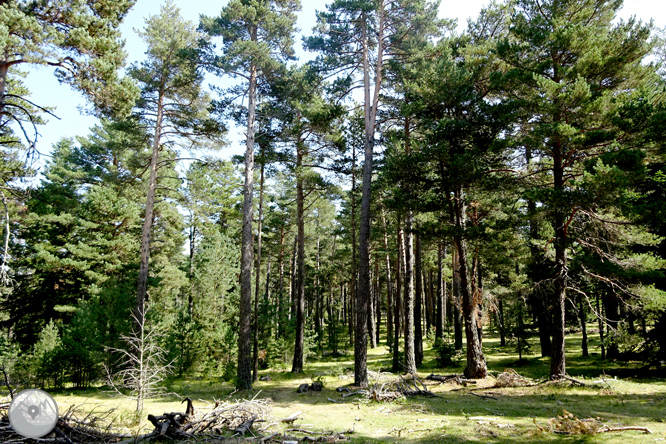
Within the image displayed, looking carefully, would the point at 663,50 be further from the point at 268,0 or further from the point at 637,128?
the point at 268,0

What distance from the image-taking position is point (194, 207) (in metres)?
25.3

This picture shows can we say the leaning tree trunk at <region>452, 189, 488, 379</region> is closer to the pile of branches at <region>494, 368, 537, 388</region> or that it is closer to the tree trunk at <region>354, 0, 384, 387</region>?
the pile of branches at <region>494, 368, 537, 388</region>

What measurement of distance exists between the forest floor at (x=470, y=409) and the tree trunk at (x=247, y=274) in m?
0.83

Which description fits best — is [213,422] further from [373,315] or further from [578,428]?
[373,315]

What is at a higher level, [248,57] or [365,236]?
[248,57]

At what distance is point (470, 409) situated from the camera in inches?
351

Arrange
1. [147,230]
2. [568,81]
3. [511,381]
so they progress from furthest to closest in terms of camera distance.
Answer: [147,230] → [511,381] → [568,81]

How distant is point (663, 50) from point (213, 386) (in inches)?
1101

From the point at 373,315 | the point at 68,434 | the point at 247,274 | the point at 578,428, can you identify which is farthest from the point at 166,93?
the point at 373,315

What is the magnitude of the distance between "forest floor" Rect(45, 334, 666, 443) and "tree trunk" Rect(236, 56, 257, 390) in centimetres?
83

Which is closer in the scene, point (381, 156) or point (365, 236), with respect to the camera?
point (365, 236)

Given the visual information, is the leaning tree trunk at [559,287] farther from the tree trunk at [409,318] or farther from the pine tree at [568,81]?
Result: the tree trunk at [409,318]

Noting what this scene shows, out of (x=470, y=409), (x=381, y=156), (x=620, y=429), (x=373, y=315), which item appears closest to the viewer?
(x=620, y=429)

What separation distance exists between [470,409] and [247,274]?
8.10 m
